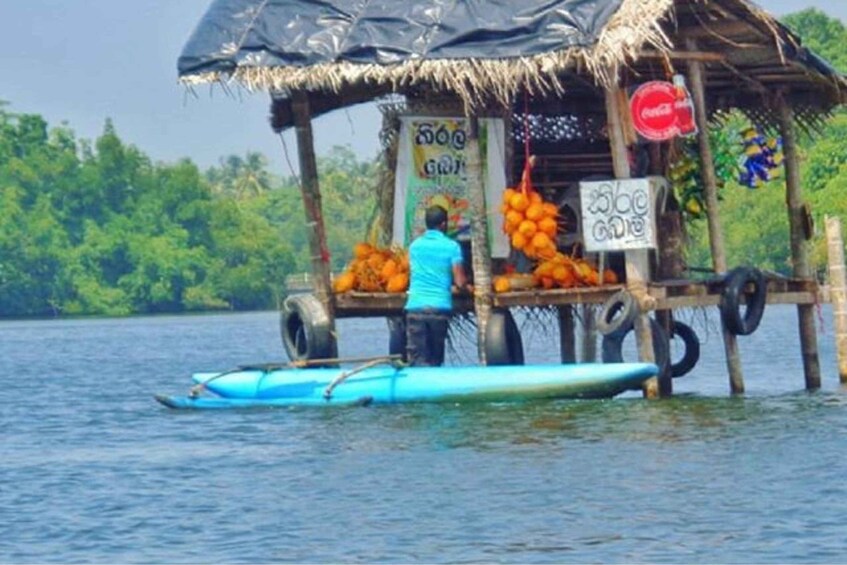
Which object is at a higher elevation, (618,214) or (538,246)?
(618,214)

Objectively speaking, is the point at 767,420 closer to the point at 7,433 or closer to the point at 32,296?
the point at 7,433

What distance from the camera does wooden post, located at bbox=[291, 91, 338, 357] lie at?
85.6 feet

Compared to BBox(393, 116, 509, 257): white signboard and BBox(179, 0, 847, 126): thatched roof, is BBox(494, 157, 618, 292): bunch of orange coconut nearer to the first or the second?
BBox(179, 0, 847, 126): thatched roof

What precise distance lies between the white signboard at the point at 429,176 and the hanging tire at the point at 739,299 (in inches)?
114

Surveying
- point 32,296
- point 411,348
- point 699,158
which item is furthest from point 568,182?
point 32,296

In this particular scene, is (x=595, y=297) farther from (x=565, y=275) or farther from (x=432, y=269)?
(x=432, y=269)

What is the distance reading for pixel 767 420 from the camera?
75.6 ft

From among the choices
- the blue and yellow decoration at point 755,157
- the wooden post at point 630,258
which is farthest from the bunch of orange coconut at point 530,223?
the blue and yellow decoration at point 755,157

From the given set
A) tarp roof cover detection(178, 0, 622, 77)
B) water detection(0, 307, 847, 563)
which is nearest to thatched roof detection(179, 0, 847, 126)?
tarp roof cover detection(178, 0, 622, 77)

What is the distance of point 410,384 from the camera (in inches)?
949

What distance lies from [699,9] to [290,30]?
4136 mm

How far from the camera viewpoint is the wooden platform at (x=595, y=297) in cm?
2433

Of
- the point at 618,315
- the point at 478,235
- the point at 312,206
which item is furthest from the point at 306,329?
the point at 618,315

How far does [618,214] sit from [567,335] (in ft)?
14.7
